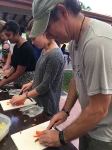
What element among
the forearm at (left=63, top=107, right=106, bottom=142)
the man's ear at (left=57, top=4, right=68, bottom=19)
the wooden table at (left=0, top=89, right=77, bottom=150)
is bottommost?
the wooden table at (left=0, top=89, right=77, bottom=150)

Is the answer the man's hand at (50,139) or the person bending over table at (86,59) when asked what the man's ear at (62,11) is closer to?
the person bending over table at (86,59)

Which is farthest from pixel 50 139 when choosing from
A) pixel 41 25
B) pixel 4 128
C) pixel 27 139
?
pixel 41 25

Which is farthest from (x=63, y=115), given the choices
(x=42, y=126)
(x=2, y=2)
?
(x=2, y=2)

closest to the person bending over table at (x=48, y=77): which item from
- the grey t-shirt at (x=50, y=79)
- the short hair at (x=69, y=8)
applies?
the grey t-shirt at (x=50, y=79)

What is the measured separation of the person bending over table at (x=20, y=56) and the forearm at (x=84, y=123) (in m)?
1.00

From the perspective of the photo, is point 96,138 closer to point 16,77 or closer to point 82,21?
point 82,21

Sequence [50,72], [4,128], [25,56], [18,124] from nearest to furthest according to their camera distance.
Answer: [4,128], [18,124], [50,72], [25,56]

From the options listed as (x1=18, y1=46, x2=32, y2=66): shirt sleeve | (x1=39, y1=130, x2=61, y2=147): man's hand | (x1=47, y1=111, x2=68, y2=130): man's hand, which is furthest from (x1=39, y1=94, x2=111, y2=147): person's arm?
(x1=18, y1=46, x2=32, y2=66): shirt sleeve

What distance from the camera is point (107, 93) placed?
0.52m

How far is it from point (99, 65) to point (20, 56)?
1.15m

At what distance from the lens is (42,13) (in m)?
0.59

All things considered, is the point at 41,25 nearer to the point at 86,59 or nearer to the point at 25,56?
the point at 86,59

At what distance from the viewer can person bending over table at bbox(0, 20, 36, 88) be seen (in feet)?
4.93

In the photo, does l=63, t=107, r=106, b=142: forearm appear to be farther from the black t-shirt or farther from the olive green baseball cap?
the black t-shirt
